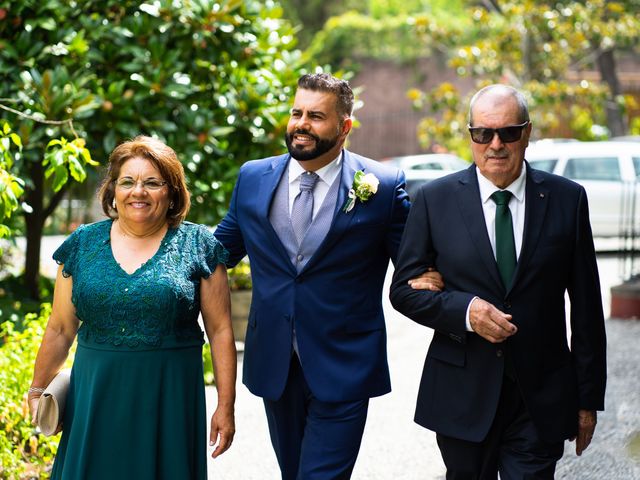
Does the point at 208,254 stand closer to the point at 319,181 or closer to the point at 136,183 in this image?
the point at 136,183

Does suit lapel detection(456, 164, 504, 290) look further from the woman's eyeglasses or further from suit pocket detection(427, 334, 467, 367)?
the woman's eyeglasses

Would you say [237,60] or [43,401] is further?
[237,60]

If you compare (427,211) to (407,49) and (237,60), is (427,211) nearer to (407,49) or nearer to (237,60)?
(237,60)

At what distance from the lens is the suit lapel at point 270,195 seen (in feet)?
14.5

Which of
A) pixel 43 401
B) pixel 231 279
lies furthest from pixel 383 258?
pixel 231 279

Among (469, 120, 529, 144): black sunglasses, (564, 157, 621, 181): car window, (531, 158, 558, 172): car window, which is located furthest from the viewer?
(564, 157, 621, 181): car window

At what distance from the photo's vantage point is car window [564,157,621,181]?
57.5 feet

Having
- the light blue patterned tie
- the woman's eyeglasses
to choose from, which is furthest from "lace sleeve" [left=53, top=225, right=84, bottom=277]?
the light blue patterned tie

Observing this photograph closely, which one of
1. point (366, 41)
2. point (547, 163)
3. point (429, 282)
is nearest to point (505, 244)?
point (429, 282)

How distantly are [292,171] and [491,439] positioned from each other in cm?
142

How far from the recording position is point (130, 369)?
3.93m

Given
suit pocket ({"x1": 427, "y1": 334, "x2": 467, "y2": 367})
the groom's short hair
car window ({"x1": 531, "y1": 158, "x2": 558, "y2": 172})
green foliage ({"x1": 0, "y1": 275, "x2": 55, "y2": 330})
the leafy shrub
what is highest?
car window ({"x1": 531, "y1": 158, "x2": 558, "y2": 172})

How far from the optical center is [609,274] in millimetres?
14570

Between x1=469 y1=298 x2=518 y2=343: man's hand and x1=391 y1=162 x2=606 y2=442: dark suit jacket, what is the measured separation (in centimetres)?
5
